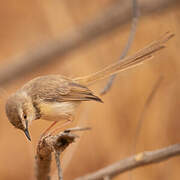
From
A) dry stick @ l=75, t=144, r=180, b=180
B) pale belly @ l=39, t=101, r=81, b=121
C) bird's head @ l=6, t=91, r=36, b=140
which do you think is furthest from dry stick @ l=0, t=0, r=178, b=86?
dry stick @ l=75, t=144, r=180, b=180

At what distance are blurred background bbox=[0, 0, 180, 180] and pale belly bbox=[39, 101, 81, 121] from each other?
1.74 metres

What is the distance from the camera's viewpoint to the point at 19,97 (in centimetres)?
355

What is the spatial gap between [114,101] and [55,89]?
295cm

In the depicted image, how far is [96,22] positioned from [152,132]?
201 cm

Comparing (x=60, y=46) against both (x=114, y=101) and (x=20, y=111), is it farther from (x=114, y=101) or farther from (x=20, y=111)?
(x=20, y=111)

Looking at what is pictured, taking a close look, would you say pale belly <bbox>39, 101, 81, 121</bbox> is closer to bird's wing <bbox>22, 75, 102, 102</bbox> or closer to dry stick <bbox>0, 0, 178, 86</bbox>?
bird's wing <bbox>22, 75, 102, 102</bbox>

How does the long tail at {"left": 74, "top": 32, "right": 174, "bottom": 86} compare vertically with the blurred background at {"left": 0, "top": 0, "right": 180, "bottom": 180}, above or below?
below

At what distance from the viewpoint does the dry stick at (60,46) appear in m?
6.20

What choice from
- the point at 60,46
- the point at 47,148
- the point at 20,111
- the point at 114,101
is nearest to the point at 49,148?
the point at 47,148

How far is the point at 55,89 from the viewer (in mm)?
3803

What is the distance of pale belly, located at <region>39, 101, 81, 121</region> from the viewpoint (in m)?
3.61

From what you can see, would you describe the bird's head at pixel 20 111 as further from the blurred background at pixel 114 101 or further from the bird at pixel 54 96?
the blurred background at pixel 114 101

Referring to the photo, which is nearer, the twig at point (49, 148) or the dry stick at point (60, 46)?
the twig at point (49, 148)

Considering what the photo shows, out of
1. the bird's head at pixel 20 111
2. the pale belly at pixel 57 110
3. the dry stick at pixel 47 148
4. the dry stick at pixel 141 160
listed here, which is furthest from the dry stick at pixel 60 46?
the dry stick at pixel 47 148
